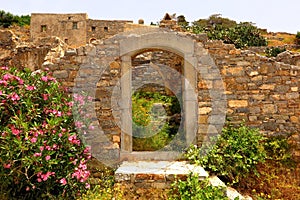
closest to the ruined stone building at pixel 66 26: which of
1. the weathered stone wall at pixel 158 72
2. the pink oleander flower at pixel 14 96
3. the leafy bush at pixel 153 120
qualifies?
the weathered stone wall at pixel 158 72

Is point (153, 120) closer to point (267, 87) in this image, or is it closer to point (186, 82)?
point (186, 82)

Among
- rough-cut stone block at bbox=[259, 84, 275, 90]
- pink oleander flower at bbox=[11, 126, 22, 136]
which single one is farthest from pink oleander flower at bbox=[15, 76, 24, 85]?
rough-cut stone block at bbox=[259, 84, 275, 90]

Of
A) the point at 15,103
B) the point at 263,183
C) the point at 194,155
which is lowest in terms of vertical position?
the point at 263,183

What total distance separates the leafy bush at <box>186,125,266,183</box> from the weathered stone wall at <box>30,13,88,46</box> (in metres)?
16.4

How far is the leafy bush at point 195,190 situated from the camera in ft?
13.8

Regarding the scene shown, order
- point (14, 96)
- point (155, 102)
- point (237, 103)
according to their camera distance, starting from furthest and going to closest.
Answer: point (155, 102) < point (237, 103) < point (14, 96)

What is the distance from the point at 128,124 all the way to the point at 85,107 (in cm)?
90

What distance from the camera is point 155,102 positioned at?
855 cm

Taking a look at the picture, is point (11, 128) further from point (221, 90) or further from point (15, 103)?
point (221, 90)

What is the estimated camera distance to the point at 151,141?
6602 mm

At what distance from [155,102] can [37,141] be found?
499 centimetres

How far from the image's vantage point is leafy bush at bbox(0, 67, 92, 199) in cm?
383

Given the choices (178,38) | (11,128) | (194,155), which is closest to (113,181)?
(194,155)

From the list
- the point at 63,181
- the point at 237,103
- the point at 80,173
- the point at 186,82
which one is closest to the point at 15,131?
the point at 63,181
